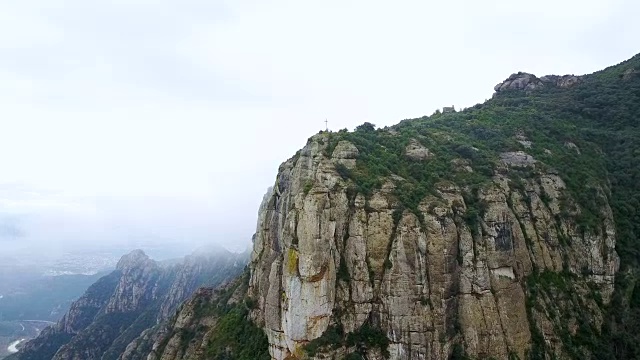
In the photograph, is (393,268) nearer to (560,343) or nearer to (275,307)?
(275,307)

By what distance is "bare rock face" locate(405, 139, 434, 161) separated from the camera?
6631 cm

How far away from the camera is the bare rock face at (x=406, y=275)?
49.6 m

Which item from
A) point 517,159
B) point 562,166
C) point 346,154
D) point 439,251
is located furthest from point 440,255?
point 562,166

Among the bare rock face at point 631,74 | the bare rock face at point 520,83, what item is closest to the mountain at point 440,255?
the bare rock face at point 631,74

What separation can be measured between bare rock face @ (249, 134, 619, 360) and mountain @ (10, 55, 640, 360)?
155 mm

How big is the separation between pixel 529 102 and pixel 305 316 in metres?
83.3

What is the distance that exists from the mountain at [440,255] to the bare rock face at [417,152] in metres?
0.22

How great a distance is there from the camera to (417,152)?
2645 inches

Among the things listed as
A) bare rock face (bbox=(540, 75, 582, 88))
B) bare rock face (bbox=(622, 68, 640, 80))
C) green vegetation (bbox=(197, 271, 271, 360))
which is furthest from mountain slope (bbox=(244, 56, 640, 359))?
bare rock face (bbox=(540, 75, 582, 88))

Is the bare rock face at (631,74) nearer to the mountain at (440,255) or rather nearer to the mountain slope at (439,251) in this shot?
the mountain at (440,255)

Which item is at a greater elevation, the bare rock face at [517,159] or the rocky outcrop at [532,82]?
the rocky outcrop at [532,82]

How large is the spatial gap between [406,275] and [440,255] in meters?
4.74

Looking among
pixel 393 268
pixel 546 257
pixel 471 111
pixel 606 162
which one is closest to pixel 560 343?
pixel 546 257

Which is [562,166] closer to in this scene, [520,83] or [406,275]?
[406,275]
